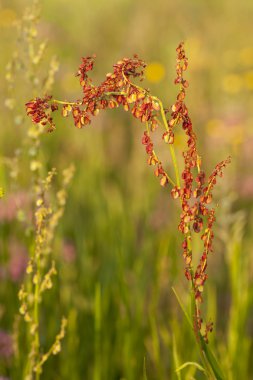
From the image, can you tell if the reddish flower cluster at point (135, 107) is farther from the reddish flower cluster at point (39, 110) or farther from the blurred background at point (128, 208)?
the blurred background at point (128, 208)

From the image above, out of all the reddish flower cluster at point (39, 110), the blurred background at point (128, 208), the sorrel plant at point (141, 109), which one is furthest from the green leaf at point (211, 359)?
the reddish flower cluster at point (39, 110)

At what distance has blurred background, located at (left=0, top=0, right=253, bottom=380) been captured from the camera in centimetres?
197

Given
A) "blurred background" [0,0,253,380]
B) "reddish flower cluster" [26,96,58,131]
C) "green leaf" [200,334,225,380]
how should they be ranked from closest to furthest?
"reddish flower cluster" [26,96,58,131] → "green leaf" [200,334,225,380] → "blurred background" [0,0,253,380]

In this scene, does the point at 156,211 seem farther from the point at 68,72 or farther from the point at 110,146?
the point at 68,72

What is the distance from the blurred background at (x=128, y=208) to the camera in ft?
6.45

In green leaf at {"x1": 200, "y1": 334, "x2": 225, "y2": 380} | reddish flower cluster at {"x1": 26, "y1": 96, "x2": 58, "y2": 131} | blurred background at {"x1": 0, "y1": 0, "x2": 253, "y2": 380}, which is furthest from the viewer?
blurred background at {"x1": 0, "y1": 0, "x2": 253, "y2": 380}

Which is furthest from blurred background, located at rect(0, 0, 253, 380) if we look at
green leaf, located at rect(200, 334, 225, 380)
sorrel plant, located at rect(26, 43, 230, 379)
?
sorrel plant, located at rect(26, 43, 230, 379)

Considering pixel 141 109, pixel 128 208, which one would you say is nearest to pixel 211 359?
pixel 141 109

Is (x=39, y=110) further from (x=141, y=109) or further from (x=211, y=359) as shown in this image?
(x=211, y=359)

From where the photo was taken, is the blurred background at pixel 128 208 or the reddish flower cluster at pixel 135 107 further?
the blurred background at pixel 128 208

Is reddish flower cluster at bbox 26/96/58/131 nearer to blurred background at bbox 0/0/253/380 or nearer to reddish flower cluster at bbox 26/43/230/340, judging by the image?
reddish flower cluster at bbox 26/43/230/340

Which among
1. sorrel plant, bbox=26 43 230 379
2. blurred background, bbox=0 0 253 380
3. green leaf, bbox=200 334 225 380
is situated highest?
blurred background, bbox=0 0 253 380

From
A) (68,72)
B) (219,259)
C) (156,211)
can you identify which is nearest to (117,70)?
(219,259)

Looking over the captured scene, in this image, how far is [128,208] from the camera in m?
3.33
